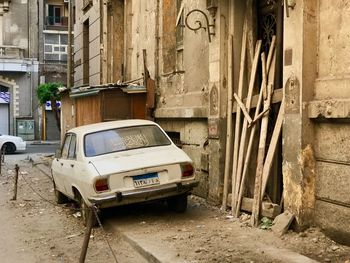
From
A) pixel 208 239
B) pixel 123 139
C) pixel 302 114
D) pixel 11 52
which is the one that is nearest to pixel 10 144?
pixel 11 52

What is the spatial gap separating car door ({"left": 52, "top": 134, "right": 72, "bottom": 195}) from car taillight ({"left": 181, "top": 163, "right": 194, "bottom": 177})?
8.11 ft

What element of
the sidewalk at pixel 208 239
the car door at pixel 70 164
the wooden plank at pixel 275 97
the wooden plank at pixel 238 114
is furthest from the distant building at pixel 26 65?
the wooden plank at pixel 275 97

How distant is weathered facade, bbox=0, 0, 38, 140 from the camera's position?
1516 inches

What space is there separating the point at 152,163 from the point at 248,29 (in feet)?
9.10

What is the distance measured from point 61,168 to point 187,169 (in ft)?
9.09

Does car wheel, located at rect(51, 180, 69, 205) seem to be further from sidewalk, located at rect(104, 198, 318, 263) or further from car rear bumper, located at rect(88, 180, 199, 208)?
car rear bumper, located at rect(88, 180, 199, 208)

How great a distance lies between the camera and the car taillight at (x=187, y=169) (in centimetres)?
830

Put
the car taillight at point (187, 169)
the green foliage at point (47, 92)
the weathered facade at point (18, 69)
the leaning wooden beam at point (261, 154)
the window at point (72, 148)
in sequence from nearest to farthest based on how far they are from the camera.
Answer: the leaning wooden beam at point (261, 154)
the car taillight at point (187, 169)
the window at point (72, 148)
the green foliage at point (47, 92)
the weathered facade at point (18, 69)

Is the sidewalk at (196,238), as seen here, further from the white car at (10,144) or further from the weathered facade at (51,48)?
the weathered facade at (51,48)

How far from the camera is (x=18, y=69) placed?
38.4 metres

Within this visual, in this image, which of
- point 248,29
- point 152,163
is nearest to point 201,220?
point 152,163

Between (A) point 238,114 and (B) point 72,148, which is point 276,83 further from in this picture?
(B) point 72,148

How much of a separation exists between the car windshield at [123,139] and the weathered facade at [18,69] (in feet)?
102

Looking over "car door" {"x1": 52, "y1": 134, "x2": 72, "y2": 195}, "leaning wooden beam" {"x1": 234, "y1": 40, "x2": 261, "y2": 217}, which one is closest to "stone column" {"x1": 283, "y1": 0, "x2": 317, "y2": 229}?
"leaning wooden beam" {"x1": 234, "y1": 40, "x2": 261, "y2": 217}
